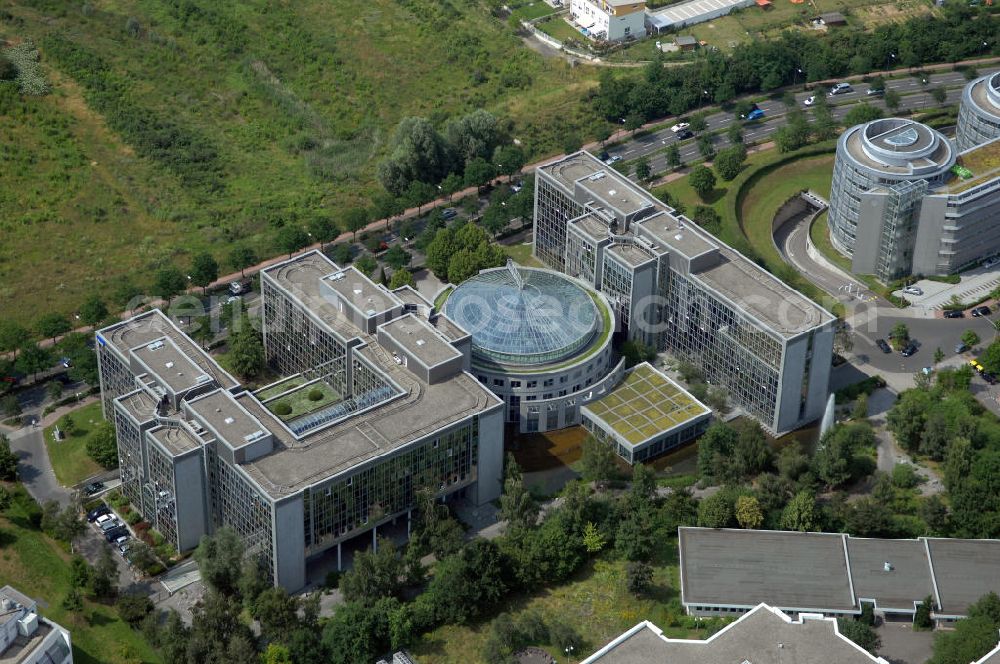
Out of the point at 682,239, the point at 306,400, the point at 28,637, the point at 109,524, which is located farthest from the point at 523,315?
the point at 28,637

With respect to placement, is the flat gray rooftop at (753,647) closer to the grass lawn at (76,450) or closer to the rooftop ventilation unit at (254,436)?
the rooftop ventilation unit at (254,436)

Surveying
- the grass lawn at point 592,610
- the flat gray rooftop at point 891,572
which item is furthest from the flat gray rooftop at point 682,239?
the flat gray rooftop at point 891,572

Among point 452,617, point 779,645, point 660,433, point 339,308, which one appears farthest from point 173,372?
A: point 779,645

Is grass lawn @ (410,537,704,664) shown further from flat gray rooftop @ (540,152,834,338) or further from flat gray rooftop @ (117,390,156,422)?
flat gray rooftop @ (117,390,156,422)

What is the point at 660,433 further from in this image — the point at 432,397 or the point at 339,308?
the point at 339,308

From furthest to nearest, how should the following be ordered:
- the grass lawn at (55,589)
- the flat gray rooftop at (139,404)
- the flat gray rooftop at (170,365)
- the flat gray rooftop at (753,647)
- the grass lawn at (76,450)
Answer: the grass lawn at (76,450) → the flat gray rooftop at (170,365) → the flat gray rooftop at (139,404) → the grass lawn at (55,589) → the flat gray rooftop at (753,647)

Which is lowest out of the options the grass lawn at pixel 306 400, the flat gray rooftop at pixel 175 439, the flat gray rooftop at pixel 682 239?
the grass lawn at pixel 306 400

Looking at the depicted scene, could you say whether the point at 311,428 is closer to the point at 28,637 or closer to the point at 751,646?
the point at 28,637
